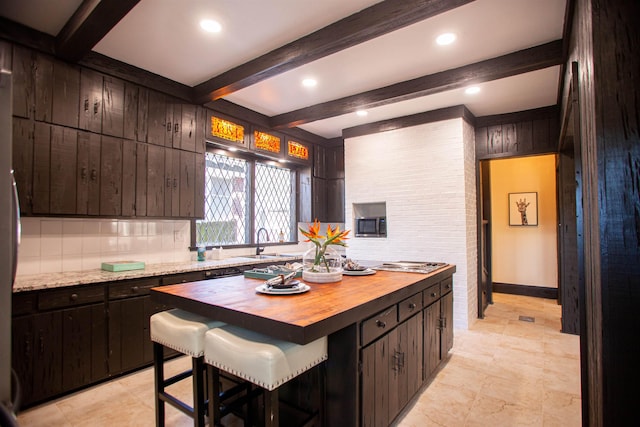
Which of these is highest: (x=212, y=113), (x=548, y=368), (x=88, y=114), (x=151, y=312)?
(x=212, y=113)

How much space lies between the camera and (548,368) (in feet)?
9.66

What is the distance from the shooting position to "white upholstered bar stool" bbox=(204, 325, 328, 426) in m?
1.35

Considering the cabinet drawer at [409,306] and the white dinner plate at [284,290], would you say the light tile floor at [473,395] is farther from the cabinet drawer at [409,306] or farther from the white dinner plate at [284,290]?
the white dinner plate at [284,290]

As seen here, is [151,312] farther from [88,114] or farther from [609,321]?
[609,321]

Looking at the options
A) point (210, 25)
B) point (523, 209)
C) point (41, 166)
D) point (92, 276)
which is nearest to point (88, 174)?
point (41, 166)

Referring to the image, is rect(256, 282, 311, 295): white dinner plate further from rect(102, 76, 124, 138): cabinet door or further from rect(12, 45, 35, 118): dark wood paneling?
rect(12, 45, 35, 118): dark wood paneling

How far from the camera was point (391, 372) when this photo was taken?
6.38 ft

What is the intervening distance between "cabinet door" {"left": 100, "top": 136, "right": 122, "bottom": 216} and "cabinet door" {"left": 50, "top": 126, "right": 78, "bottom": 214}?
20cm

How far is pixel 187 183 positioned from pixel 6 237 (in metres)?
2.51

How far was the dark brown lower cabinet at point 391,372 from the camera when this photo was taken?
1696mm

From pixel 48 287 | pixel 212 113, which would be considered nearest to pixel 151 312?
pixel 48 287

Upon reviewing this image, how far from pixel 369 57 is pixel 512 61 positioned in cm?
130

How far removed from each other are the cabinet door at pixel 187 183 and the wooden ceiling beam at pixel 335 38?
→ 77cm

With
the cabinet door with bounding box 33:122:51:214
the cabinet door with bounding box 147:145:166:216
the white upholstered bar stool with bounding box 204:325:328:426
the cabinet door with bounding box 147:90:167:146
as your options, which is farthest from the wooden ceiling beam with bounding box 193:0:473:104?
the white upholstered bar stool with bounding box 204:325:328:426
